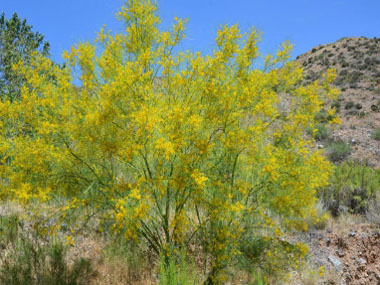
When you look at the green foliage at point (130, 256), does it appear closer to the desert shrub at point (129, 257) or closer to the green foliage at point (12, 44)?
the desert shrub at point (129, 257)

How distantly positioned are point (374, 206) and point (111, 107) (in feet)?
27.6

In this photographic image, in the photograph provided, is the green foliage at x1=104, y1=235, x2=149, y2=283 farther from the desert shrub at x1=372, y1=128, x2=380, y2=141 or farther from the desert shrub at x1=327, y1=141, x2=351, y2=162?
the desert shrub at x1=372, y1=128, x2=380, y2=141

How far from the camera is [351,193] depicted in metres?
11.3

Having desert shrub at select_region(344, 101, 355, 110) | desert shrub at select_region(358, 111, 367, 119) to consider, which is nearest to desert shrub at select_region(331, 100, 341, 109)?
desert shrub at select_region(344, 101, 355, 110)

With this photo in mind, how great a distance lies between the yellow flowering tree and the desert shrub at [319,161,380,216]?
17.1 ft

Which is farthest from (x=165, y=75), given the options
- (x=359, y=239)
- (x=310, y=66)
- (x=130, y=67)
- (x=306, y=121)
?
(x=310, y=66)

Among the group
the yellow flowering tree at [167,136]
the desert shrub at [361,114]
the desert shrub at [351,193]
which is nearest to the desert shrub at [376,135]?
the desert shrub at [361,114]

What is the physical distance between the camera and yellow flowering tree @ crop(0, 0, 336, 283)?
5074 mm

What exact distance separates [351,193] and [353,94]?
63.3 ft

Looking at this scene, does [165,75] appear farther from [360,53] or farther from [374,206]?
[360,53]

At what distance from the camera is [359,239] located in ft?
30.7

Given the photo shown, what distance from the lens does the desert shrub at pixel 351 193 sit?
10922 mm

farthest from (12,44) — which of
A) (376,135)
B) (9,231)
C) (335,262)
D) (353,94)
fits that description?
(353,94)

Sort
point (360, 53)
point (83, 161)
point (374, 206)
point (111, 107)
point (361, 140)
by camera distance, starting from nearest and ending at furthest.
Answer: point (111, 107) < point (83, 161) < point (374, 206) < point (361, 140) < point (360, 53)
